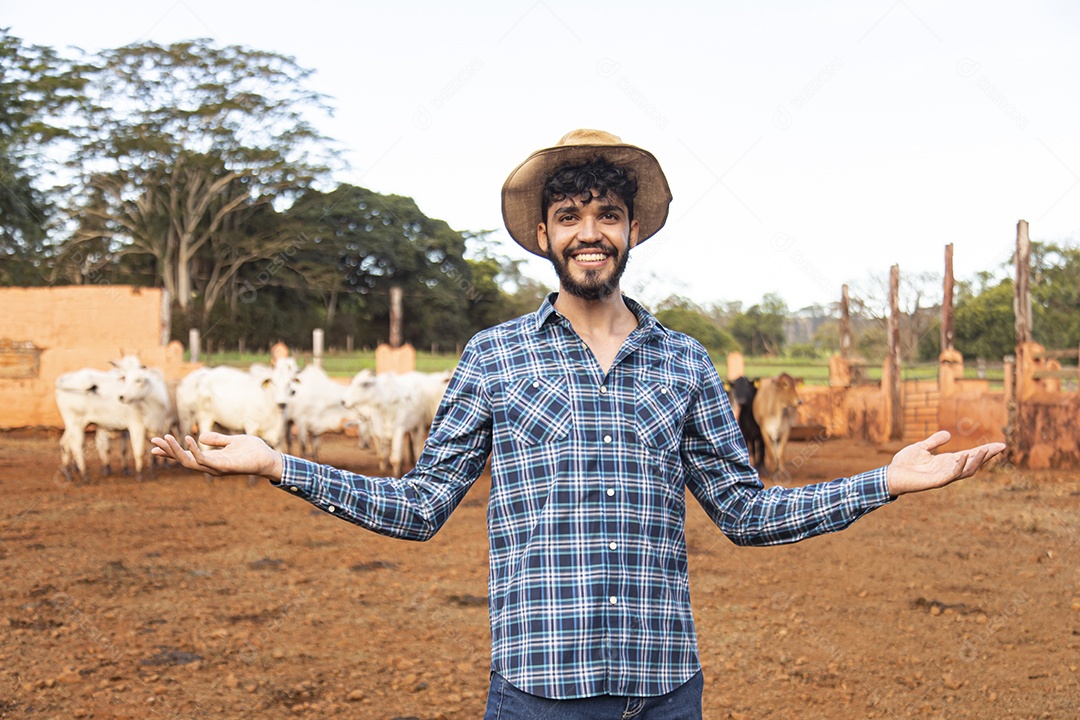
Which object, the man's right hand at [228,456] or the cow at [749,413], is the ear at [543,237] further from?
the cow at [749,413]

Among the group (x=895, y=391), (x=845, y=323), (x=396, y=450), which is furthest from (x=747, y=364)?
(x=396, y=450)

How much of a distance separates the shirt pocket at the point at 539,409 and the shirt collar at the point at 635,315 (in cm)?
16

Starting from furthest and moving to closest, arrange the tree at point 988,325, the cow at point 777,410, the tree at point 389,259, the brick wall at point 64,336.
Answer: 1. the tree at point 389,259
2. the tree at point 988,325
3. the brick wall at point 64,336
4. the cow at point 777,410

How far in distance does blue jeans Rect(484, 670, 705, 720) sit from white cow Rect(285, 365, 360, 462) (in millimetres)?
10872

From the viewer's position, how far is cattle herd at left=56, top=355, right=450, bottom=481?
446 inches

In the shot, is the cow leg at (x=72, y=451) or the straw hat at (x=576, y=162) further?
the cow leg at (x=72, y=451)

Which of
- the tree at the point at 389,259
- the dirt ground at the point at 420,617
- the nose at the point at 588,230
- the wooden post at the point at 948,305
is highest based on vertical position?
the tree at the point at 389,259

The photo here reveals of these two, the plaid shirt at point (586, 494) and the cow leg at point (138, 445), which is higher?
the plaid shirt at point (586, 494)

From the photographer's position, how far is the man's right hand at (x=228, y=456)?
204 cm

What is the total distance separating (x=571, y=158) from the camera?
240cm

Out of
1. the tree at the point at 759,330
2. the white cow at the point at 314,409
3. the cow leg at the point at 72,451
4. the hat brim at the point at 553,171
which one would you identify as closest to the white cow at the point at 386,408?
the white cow at the point at 314,409

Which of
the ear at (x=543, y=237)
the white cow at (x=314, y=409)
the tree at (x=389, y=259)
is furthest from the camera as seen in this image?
the tree at (x=389, y=259)

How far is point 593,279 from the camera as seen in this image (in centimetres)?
225

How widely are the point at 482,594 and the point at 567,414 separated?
463 cm
